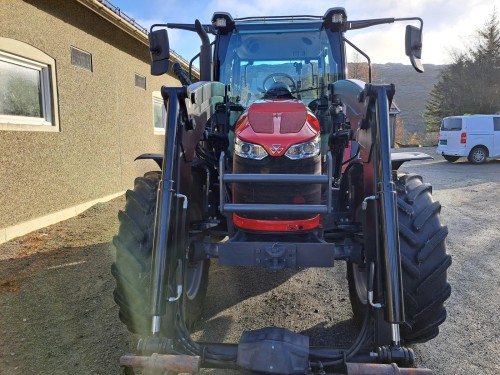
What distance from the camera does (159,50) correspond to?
9.62 ft

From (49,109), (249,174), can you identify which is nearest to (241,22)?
(249,174)

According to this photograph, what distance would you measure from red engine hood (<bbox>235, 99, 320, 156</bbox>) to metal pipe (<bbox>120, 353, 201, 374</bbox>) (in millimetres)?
1262


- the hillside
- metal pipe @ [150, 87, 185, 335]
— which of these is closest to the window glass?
metal pipe @ [150, 87, 185, 335]

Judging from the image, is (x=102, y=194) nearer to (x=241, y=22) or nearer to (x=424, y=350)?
(x=241, y=22)

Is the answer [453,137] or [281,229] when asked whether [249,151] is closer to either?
[281,229]

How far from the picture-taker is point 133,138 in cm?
896

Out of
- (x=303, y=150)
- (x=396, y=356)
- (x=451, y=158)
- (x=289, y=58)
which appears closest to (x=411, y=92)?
(x=451, y=158)

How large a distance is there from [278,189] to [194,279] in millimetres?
1143

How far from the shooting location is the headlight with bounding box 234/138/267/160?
258 cm

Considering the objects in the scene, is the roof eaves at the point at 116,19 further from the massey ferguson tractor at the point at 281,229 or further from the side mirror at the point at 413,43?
the side mirror at the point at 413,43

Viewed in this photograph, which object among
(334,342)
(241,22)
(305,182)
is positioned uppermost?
(241,22)

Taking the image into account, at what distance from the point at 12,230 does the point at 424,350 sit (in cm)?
491

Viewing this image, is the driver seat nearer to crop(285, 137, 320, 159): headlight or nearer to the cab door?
crop(285, 137, 320, 159): headlight

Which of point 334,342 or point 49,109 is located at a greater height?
point 49,109
